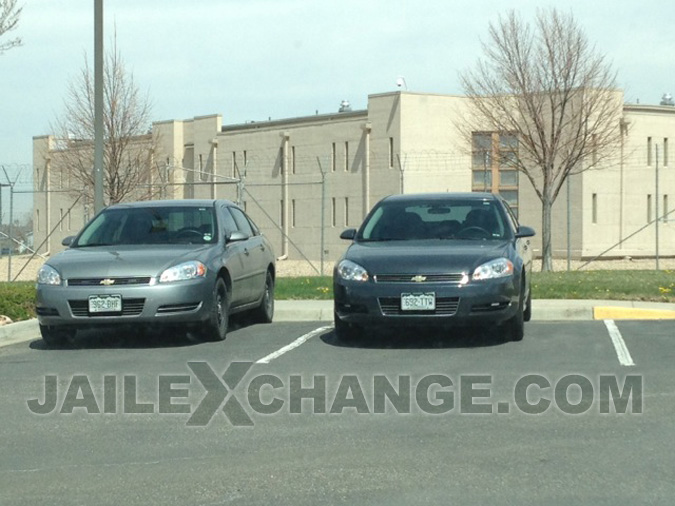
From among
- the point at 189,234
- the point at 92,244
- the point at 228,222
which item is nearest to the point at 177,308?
the point at 189,234

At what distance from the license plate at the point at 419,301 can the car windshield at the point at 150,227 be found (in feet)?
8.51

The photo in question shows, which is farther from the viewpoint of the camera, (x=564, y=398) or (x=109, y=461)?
(x=564, y=398)

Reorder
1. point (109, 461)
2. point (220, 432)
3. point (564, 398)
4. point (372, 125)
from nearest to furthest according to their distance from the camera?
point (109, 461), point (220, 432), point (564, 398), point (372, 125)

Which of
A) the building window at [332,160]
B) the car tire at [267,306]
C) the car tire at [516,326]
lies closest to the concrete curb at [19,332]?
the car tire at [267,306]

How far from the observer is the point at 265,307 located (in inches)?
583

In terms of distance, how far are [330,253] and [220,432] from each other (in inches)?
1519

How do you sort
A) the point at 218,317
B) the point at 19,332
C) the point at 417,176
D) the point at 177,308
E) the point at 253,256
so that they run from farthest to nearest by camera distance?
the point at 417,176 → the point at 253,256 → the point at 19,332 → the point at 218,317 → the point at 177,308

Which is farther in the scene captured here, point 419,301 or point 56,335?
point 56,335

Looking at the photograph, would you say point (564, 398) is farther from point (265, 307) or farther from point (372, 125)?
point (372, 125)

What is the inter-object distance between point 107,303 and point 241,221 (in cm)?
310

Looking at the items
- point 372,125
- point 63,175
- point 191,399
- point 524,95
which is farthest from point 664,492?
point 63,175

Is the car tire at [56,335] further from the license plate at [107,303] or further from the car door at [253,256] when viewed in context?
the car door at [253,256]

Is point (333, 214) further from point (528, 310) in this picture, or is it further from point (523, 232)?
point (523, 232)

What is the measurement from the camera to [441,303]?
38.7 feet
